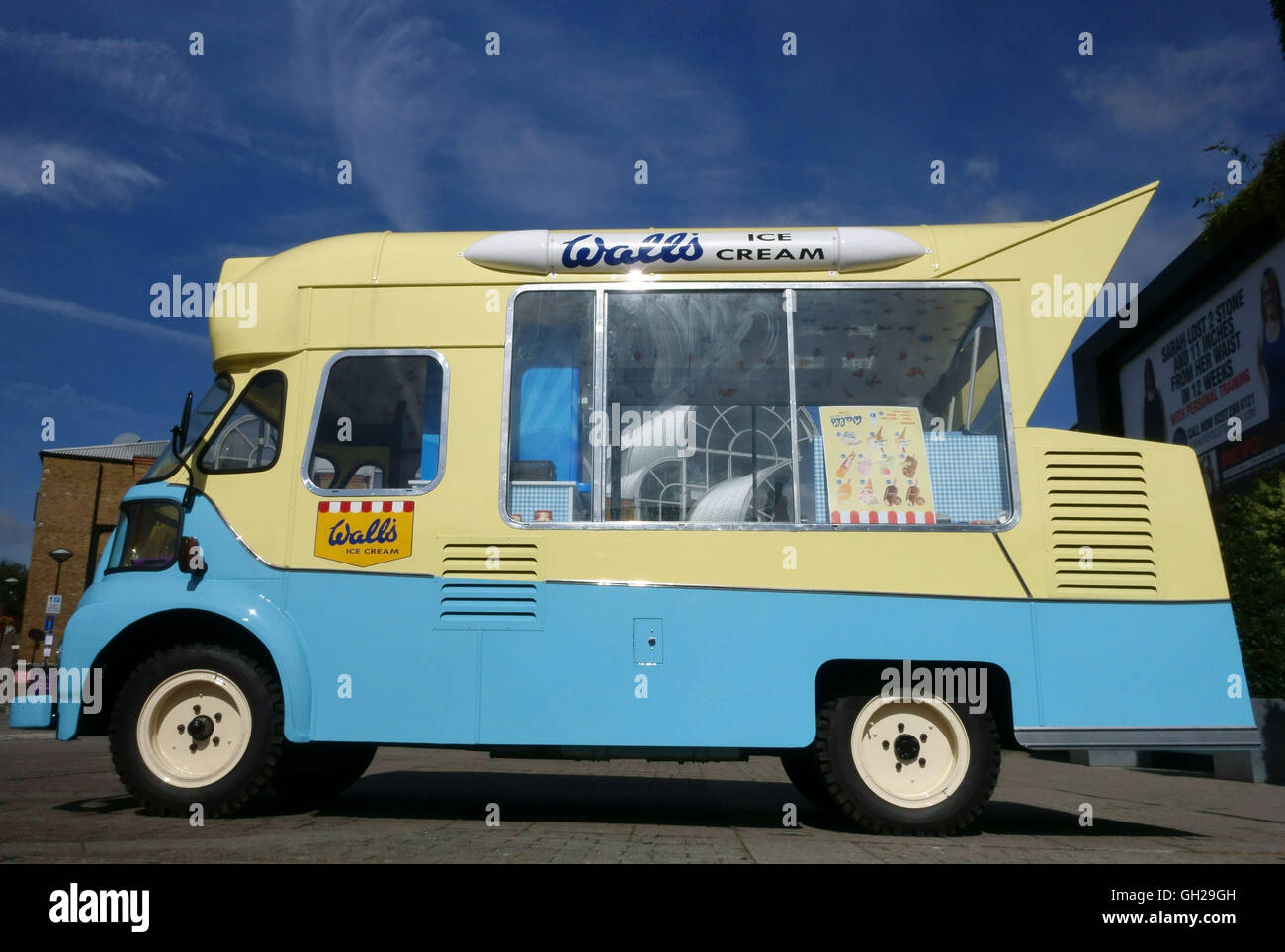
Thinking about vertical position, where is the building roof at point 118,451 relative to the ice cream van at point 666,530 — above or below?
above

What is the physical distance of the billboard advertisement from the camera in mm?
15078

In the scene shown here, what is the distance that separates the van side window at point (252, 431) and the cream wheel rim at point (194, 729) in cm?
123

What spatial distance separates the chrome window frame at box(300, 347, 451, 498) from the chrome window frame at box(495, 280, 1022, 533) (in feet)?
1.13

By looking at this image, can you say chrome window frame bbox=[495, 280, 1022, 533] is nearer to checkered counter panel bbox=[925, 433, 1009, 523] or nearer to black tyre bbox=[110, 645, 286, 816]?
checkered counter panel bbox=[925, 433, 1009, 523]

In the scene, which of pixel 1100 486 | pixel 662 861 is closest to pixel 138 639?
pixel 662 861

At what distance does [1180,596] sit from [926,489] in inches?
56.5

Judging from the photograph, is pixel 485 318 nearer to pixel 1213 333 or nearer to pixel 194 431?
pixel 194 431

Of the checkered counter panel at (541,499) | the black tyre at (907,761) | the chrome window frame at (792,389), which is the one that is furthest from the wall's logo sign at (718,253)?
the black tyre at (907,761)

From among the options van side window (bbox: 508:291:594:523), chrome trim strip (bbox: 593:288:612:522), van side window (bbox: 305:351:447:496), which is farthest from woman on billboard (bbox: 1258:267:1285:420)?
van side window (bbox: 305:351:447:496)

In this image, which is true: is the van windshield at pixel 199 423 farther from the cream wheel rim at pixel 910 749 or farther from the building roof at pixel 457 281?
the cream wheel rim at pixel 910 749

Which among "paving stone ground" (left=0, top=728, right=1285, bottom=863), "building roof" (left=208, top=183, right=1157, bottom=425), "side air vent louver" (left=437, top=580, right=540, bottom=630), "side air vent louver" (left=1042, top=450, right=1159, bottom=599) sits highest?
"building roof" (left=208, top=183, right=1157, bottom=425)

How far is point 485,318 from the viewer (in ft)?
18.8

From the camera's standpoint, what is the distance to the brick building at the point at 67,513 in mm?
39438

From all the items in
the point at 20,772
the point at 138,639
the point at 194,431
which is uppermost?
the point at 194,431
